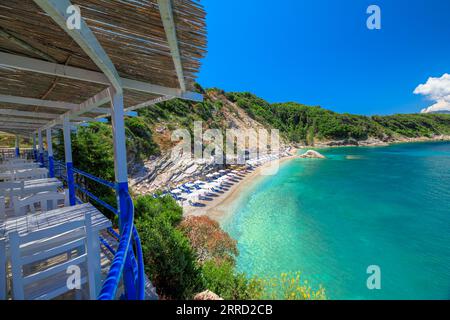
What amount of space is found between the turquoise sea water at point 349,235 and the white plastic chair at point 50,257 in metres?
6.21

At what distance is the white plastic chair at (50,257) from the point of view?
1.53 metres

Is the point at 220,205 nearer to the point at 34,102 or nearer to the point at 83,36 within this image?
the point at 34,102

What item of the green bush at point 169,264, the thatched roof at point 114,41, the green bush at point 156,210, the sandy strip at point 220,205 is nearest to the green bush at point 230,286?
the green bush at point 169,264

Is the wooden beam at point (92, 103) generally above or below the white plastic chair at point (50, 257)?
above

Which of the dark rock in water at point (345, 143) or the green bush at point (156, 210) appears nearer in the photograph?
the green bush at point (156, 210)

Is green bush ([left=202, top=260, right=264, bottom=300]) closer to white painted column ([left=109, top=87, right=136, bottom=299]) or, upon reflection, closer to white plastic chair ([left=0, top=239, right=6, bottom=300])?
white painted column ([left=109, top=87, right=136, bottom=299])

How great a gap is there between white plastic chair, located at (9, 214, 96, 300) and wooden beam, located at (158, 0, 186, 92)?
179cm

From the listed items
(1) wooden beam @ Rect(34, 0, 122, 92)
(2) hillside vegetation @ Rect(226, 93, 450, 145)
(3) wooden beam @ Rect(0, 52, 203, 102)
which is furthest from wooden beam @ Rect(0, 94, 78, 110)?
(2) hillside vegetation @ Rect(226, 93, 450, 145)

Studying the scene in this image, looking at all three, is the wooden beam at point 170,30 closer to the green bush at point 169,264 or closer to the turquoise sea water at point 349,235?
the green bush at point 169,264

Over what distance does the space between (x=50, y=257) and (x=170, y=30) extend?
223 centimetres

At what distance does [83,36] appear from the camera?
149 cm

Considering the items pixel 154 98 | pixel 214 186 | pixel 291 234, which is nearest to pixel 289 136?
pixel 214 186

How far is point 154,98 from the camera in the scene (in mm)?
3471
